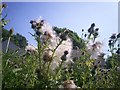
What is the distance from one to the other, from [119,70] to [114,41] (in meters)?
1.44

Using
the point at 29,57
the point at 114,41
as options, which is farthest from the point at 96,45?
the point at 114,41

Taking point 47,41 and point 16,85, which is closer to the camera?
point 47,41

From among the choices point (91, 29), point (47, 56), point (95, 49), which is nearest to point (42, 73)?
point (47, 56)

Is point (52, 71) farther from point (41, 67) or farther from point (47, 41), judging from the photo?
point (47, 41)

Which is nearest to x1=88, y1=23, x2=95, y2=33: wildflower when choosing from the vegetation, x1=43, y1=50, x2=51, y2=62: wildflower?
the vegetation

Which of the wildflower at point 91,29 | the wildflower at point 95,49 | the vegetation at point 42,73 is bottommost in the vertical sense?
the vegetation at point 42,73

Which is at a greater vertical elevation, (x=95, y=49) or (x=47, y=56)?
(x=95, y=49)

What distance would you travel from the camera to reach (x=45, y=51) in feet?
8.73

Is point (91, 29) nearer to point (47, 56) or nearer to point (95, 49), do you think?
point (95, 49)

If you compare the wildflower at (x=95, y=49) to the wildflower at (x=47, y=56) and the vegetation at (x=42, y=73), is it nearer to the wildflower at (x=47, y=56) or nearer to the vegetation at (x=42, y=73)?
the vegetation at (x=42, y=73)

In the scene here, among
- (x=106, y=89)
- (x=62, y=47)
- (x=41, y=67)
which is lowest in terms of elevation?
(x=106, y=89)

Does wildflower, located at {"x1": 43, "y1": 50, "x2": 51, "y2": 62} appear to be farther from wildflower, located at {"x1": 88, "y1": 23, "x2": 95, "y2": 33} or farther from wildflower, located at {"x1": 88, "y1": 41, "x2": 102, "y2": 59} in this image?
wildflower, located at {"x1": 88, "y1": 23, "x2": 95, "y2": 33}

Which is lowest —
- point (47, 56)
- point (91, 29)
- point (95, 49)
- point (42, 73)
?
point (42, 73)

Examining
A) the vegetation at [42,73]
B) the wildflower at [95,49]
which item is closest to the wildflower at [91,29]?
the vegetation at [42,73]
